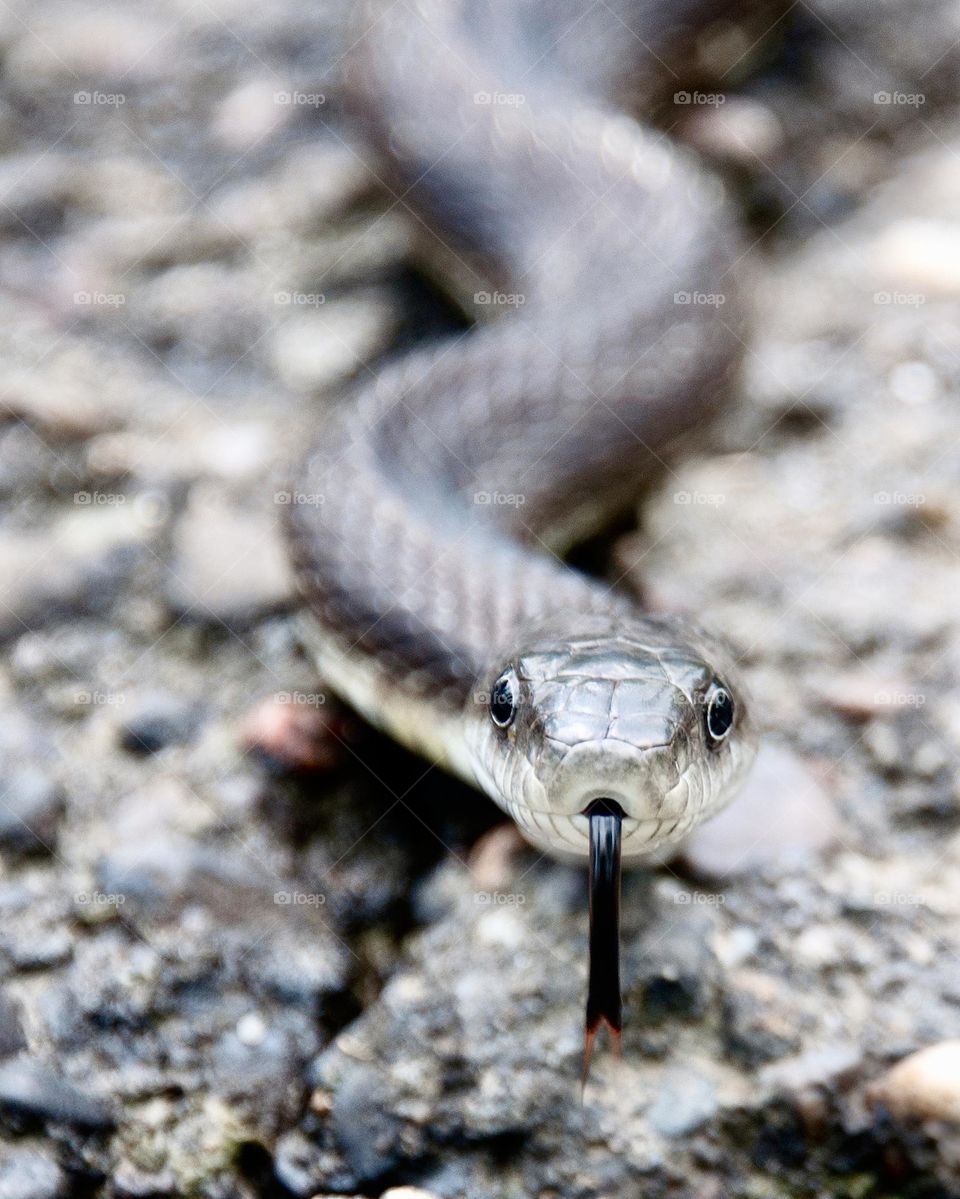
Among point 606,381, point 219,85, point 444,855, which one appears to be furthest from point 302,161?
point 444,855

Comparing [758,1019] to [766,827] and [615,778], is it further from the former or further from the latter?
[615,778]

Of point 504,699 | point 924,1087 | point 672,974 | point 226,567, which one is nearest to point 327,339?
point 226,567

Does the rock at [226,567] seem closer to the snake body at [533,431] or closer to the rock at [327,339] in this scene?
the snake body at [533,431]

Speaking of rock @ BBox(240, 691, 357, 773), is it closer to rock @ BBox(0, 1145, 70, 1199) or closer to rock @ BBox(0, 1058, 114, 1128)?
rock @ BBox(0, 1058, 114, 1128)

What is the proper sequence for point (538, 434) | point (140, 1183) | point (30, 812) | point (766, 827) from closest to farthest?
point (140, 1183) → point (766, 827) → point (30, 812) → point (538, 434)

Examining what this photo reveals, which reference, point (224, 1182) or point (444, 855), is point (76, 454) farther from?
point (224, 1182)

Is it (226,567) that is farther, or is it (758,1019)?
(226,567)

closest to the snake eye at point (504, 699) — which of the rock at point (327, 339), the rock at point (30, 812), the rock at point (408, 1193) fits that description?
the rock at point (408, 1193)
